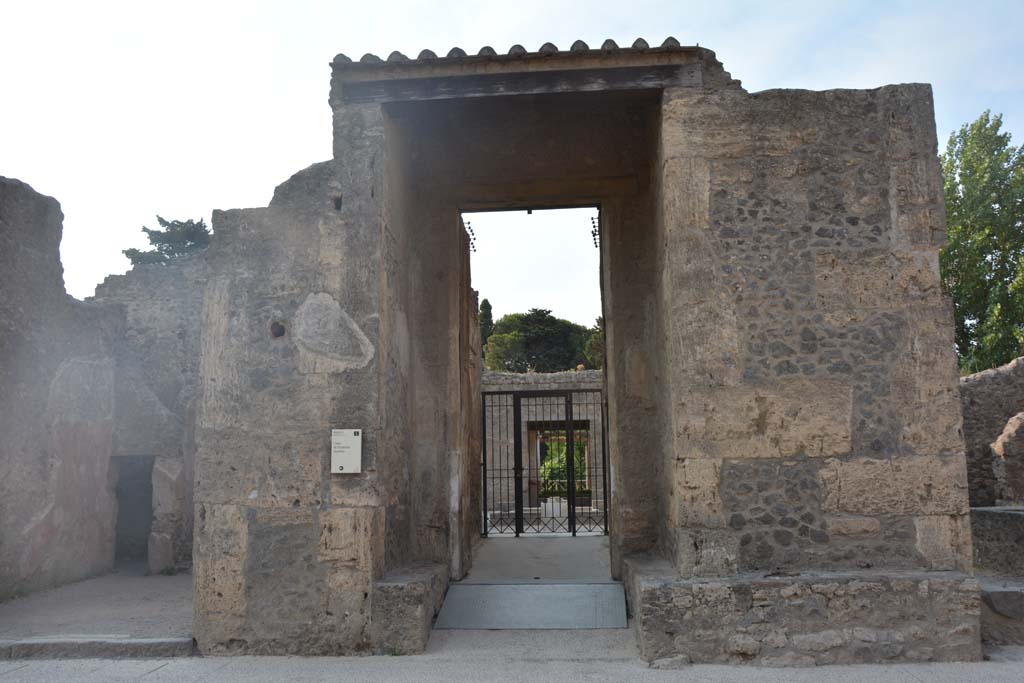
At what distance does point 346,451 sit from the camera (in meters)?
5.42

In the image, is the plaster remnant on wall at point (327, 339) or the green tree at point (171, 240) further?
the green tree at point (171, 240)

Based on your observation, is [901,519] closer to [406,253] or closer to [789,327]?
[789,327]

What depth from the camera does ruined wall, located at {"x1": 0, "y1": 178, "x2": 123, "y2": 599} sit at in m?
7.26

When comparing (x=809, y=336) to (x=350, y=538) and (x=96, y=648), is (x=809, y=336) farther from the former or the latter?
(x=96, y=648)

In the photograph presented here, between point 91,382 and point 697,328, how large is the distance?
6.91 metres

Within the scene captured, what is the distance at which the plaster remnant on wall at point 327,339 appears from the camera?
18.3 feet

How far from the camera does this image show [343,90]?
5922 millimetres

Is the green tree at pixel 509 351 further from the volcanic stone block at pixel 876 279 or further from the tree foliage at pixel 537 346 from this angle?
the volcanic stone block at pixel 876 279

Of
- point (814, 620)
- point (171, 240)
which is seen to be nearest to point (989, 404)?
point (814, 620)

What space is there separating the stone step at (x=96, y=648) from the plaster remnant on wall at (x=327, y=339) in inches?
84.3

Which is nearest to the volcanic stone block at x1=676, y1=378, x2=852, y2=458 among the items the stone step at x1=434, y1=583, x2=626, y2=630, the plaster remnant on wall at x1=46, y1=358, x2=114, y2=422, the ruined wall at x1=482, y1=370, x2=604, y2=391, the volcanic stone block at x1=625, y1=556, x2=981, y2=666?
the volcanic stone block at x1=625, y1=556, x2=981, y2=666

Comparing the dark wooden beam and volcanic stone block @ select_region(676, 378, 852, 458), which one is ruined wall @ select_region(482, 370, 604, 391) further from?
volcanic stone block @ select_region(676, 378, 852, 458)

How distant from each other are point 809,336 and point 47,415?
7336 millimetres

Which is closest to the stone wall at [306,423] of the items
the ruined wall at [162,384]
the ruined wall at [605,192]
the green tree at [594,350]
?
the ruined wall at [605,192]
